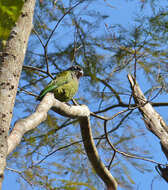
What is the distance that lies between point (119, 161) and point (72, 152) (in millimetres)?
541

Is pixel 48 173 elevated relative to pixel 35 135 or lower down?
lower down

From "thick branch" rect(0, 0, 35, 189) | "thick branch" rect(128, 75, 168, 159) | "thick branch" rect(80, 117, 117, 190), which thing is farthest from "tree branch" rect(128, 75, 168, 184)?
"thick branch" rect(0, 0, 35, 189)

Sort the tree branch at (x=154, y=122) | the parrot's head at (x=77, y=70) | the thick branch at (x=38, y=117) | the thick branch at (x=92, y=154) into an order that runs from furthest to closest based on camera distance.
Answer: the tree branch at (x=154, y=122), the parrot's head at (x=77, y=70), the thick branch at (x=92, y=154), the thick branch at (x=38, y=117)

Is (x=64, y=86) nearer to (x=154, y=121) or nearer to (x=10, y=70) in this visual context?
(x=10, y=70)

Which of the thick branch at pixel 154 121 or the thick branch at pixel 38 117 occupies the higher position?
the thick branch at pixel 154 121

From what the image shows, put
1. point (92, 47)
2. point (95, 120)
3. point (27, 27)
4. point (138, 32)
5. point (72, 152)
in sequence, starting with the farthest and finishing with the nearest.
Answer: point (95, 120) → point (72, 152) → point (92, 47) → point (138, 32) → point (27, 27)

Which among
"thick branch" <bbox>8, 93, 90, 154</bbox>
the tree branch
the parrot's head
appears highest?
the parrot's head

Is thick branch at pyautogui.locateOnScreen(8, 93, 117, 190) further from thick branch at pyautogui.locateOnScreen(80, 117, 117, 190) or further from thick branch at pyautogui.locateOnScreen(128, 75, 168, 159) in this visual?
thick branch at pyautogui.locateOnScreen(128, 75, 168, 159)

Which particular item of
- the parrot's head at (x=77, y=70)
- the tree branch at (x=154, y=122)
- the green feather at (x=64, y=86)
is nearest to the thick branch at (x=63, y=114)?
the green feather at (x=64, y=86)

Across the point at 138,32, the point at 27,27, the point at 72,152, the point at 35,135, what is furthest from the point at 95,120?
the point at 27,27

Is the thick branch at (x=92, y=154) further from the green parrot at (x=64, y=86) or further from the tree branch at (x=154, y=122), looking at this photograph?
the tree branch at (x=154, y=122)

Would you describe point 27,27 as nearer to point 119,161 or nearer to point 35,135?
point 35,135

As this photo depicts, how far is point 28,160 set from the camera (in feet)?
7.82

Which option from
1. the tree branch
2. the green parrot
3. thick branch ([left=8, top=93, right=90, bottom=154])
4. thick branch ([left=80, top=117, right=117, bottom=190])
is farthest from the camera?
the tree branch
